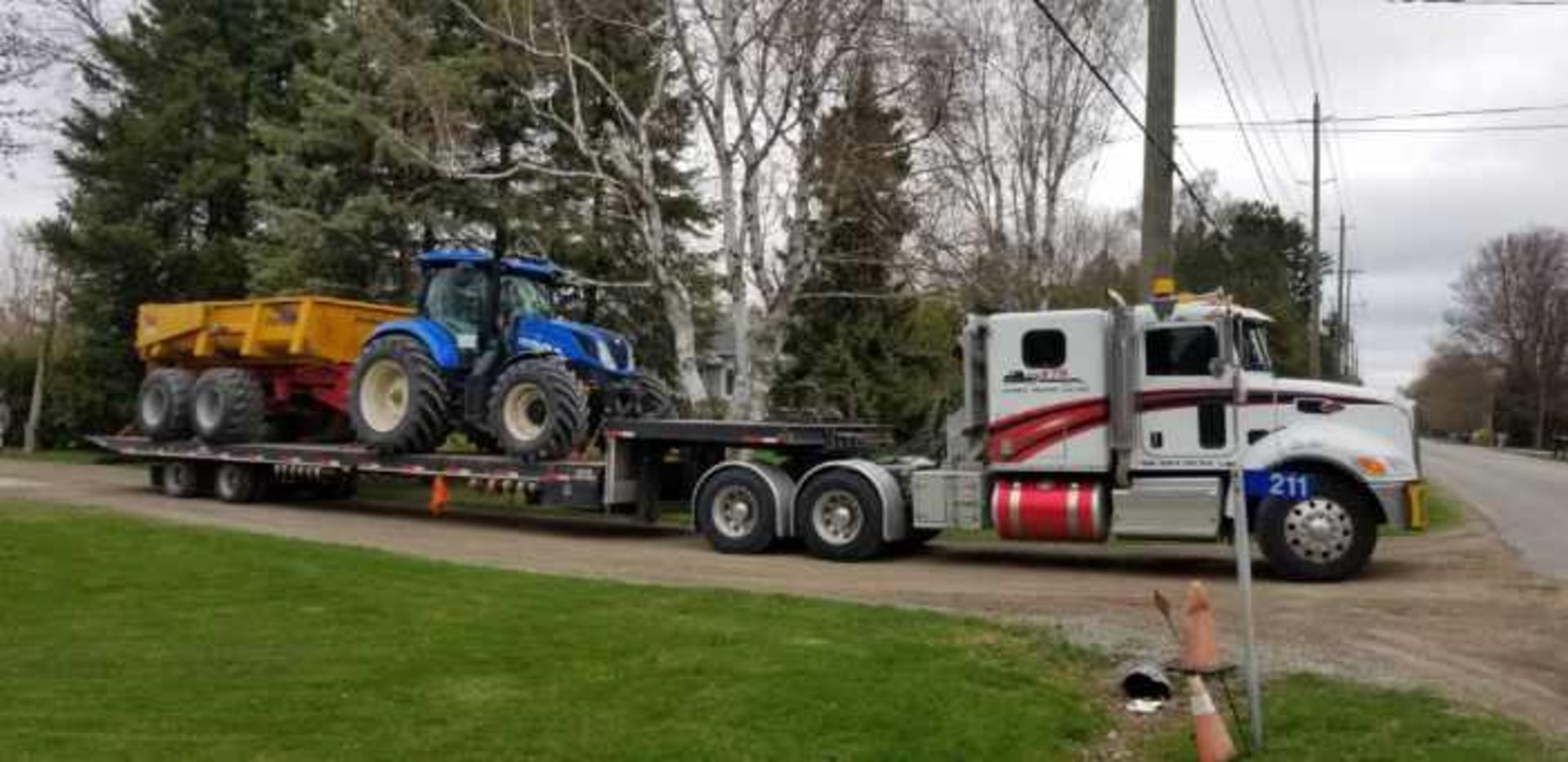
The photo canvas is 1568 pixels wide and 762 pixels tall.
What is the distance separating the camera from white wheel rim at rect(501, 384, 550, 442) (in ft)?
54.8

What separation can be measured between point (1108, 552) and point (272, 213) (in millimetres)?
18478

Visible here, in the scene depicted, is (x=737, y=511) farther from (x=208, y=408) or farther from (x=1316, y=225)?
(x=1316, y=225)

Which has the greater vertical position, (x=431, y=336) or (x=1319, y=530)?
(x=431, y=336)

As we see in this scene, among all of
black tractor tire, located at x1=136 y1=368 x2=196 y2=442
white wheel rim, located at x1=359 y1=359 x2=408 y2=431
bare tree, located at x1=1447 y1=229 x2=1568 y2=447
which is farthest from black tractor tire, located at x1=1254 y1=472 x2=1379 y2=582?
bare tree, located at x1=1447 y1=229 x2=1568 y2=447

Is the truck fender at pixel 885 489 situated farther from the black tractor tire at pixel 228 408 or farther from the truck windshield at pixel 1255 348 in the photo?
the black tractor tire at pixel 228 408

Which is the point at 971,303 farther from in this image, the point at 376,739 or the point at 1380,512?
the point at 376,739

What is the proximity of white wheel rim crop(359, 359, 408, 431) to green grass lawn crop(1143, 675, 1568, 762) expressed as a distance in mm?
13082

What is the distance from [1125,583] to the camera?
43.2 feet

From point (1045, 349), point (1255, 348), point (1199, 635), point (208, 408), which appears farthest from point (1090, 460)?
point (208, 408)

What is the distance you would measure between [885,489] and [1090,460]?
2.23 meters

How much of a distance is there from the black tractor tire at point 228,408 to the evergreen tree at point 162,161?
1186 cm

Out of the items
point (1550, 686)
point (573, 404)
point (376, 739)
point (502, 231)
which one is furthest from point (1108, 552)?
point (502, 231)

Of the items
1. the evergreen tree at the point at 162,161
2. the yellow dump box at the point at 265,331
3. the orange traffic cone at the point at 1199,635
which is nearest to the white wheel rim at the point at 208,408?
the yellow dump box at the point at 265,331

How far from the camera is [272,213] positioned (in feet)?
87.9
